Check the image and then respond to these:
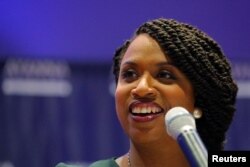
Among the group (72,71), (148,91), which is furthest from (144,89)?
(72,71)

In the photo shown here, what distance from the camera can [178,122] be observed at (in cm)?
72

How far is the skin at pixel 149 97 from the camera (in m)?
1.09

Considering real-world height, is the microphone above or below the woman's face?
above

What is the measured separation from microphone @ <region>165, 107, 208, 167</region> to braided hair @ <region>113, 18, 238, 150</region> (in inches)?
17.2

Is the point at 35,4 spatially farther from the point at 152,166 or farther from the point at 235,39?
the point at 152,166

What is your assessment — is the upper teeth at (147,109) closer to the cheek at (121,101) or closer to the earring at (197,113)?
the cheek at (121,101)

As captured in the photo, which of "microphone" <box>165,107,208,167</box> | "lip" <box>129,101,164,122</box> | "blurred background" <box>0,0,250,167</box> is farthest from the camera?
"blurred background" <box>0,0,250,167</box>

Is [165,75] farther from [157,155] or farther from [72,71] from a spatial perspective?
[72,71]

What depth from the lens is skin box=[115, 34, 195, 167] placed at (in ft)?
3.58

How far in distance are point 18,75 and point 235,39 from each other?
2.69 ft

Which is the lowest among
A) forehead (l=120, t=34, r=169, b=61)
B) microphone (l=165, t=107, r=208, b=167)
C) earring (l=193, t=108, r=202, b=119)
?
earring (l=193, t=108, r=202, b=119)

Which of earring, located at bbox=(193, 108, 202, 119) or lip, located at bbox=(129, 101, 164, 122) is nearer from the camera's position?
lip, located at bbox=(129, 101, 164, 122)

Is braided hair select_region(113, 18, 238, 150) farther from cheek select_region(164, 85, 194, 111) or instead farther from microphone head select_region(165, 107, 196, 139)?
microphone head select_region(165, 107, 196, 139)

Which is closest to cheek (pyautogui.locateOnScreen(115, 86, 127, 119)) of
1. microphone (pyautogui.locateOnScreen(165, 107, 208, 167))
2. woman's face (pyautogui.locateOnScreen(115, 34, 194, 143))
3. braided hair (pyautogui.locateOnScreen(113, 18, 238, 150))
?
woman's face (pyautogui.locateOnScreen(115, 34, 194, 143))
